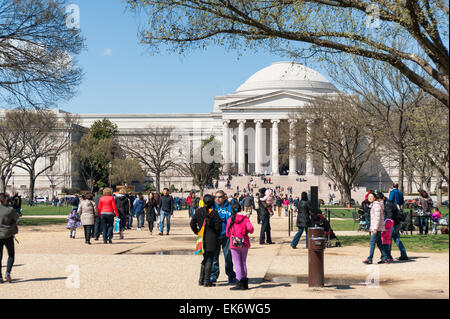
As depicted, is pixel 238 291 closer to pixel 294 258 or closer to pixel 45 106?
pixel 294 258

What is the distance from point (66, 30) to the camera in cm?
2644

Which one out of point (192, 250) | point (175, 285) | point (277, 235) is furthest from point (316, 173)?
point (175, 285)

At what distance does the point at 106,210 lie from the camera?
18.9 m

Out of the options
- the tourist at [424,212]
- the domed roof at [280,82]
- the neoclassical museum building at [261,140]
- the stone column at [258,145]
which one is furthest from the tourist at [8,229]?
the domed roof at [280,82]

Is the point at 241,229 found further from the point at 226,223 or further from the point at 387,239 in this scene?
the point at 387,239

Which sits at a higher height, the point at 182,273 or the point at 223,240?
the point at 223,240

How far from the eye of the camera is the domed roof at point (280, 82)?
108 metres

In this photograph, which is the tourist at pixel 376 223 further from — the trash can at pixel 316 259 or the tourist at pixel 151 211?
the tourist at pixel 151 211

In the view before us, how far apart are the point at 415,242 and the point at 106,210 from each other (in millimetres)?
9570

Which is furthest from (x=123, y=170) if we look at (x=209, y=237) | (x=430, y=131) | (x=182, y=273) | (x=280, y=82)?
(x=209, y=237)

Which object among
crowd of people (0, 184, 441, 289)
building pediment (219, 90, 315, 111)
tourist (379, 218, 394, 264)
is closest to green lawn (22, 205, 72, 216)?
crowd of people (0, 184, 441, 289)

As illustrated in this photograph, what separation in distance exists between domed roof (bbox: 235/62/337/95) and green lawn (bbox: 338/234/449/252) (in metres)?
84.9

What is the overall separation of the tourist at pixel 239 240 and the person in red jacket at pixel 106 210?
8.89 metres
